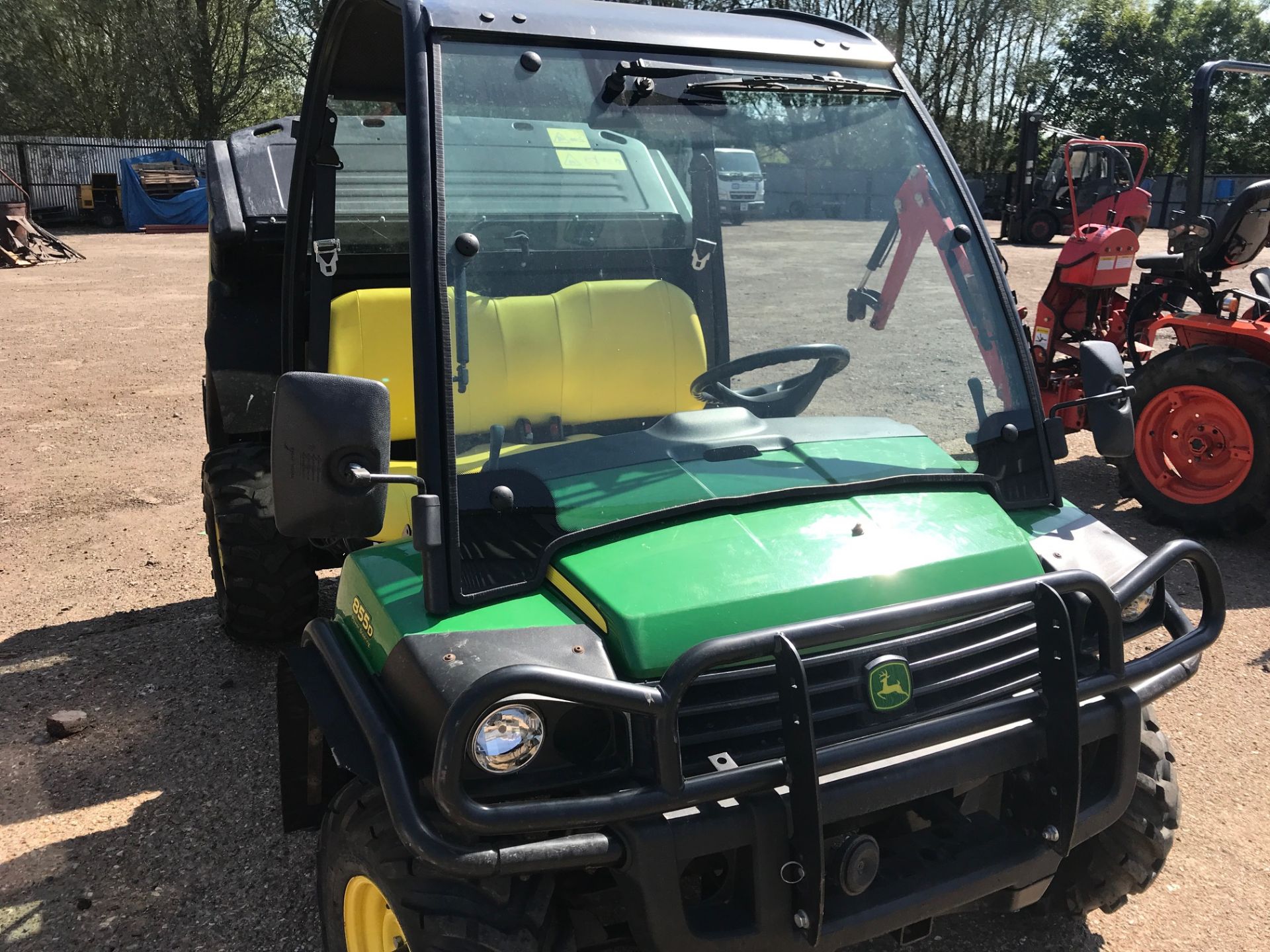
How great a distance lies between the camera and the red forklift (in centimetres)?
1231

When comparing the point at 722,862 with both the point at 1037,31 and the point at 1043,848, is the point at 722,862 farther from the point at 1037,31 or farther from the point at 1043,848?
the point at 1037,31

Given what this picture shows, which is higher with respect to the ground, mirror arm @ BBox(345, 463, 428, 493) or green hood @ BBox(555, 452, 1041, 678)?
mirror arm @ BBox(345, 463, 428, 493)

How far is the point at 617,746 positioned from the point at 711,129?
1453mm

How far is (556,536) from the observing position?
7.14 ft

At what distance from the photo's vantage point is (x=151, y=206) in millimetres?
26312

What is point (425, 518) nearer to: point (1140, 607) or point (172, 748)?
point (1140, 607)

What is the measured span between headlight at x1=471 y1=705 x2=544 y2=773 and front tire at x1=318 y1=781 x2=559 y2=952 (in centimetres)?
21

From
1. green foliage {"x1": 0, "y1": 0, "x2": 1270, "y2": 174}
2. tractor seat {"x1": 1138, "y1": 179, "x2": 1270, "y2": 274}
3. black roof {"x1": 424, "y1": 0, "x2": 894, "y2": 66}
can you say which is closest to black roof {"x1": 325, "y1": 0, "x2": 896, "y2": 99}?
black roof {"x1": 424, "y1": 0, "x2": 894, "y2": 66}

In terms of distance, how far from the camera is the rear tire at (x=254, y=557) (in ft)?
12.8

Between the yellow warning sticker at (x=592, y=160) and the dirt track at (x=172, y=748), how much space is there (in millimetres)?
1942

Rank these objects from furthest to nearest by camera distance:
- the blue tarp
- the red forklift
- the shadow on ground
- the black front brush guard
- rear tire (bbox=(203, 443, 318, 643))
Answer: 1. the blue tarp
2. the red forklift
3. rear tire (bbox=(203, 443, 318, 643))
4. the shadow on ground
5. the black front brush guard

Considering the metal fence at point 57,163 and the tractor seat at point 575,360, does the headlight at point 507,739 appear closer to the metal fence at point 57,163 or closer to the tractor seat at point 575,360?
the tractor seat at point 575,360

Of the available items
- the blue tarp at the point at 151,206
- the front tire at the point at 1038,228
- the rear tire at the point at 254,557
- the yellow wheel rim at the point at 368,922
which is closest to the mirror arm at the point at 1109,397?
the yellow wheel rim at the point at 368,922

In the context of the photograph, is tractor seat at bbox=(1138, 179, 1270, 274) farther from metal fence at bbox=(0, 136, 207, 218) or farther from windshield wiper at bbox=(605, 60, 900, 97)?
metal fence at bbox=(0, 136, 207, 218)
